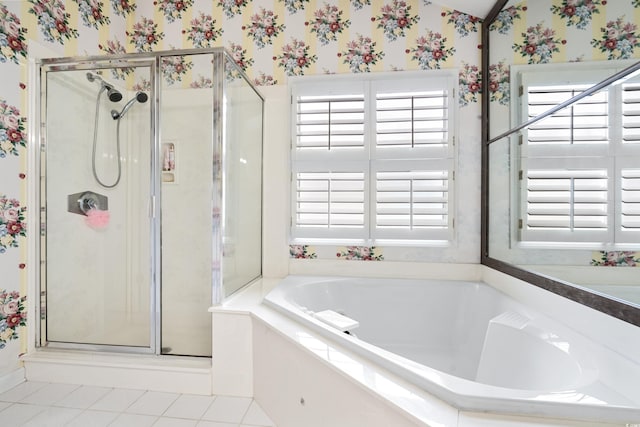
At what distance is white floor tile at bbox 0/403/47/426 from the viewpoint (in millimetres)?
1432

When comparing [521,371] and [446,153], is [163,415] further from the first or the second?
[446,153]

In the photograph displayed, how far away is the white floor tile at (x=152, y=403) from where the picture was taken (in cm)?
151

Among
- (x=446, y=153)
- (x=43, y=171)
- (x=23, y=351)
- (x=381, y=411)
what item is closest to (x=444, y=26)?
(x=446, y=153)

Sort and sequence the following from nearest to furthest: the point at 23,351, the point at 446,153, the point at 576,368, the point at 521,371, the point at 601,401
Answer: the point at 601,401
the point at 576,368
the point at 521,371
the point at 23,351
the point at 446,153

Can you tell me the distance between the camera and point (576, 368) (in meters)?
1.04

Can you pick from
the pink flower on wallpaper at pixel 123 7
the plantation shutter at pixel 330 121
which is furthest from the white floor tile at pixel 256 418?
the pink flower on wallpaper at pixel 123 7

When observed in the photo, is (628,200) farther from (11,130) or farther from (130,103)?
(11,130)

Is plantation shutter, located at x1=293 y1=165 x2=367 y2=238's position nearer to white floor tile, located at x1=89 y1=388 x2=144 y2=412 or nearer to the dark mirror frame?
the dark mirror frame

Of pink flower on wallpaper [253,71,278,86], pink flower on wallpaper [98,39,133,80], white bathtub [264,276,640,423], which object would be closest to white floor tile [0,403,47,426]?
white bathtub [264,276,640,423]

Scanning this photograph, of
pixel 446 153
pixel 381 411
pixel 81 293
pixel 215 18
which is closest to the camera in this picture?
pixel 381 411

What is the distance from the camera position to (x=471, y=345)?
176cm

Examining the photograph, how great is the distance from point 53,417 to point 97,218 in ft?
3.53

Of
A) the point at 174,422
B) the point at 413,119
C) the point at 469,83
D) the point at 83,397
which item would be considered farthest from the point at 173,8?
the point at 174,422

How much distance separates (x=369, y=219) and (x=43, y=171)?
2.00m
